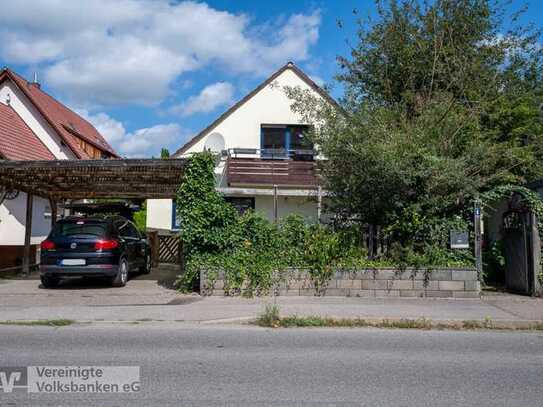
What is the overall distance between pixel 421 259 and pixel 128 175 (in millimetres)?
7904

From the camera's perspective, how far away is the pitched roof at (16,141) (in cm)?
1630

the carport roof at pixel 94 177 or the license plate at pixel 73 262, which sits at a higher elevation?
the carport roof at pixel 94 177

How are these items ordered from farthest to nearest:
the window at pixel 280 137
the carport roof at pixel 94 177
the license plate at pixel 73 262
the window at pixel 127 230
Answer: the window at pixel 280 137 < the window at pixel 127 230 < the carport roof at pixel 94 177 < the license plate at pixel 73 262

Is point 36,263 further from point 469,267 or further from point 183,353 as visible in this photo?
point 469,267

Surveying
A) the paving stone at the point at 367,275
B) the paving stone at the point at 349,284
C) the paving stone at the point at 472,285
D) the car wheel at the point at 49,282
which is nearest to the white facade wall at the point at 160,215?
the car wheel at the point at 49,282

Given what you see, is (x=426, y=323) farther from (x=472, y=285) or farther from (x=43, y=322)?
(x=43, y=322)

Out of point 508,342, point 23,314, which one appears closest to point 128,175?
point 23,314

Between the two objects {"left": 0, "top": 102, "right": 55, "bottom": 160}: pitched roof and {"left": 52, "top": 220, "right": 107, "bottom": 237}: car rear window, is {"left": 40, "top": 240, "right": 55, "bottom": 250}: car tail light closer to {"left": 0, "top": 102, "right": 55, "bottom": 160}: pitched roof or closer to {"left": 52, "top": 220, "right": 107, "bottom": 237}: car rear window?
{"left": 52, "top": 220, "right": 107, "bottom": 237}: car rear window

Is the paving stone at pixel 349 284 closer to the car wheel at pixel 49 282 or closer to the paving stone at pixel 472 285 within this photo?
the paving stone at pixel 472 285

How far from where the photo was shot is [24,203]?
19.2m

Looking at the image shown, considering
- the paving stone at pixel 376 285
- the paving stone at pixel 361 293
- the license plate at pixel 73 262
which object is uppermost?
the license plate at pixel 73 262

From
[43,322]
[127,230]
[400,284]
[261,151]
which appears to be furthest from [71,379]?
[261,151]

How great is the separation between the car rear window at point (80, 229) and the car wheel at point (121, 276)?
40.2 inches

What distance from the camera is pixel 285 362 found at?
5.73 meters
